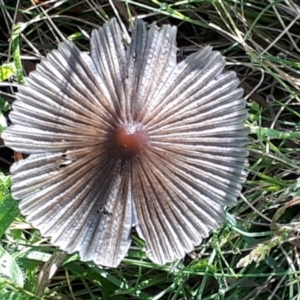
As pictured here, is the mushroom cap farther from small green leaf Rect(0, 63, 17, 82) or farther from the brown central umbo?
small green leaf Rect(0, 63, 17, 82)

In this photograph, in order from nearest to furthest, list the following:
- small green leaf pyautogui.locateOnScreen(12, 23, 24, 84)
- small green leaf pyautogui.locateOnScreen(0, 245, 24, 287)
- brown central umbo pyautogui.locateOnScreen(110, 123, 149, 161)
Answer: brown central umbo pyautogui.locateOnScreen(110, 123, 149, 161) → small green leaf pyautogui.locateOnScreen(0, 245, 24, 287) → small green leaf pyautogui.locateOnScreen(12, 23, 24, 84)

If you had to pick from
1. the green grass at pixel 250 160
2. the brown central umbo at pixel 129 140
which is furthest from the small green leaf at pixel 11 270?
the brown central umbo at pixel 129 140

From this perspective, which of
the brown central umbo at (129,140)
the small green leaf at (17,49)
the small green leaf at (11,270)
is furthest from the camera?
the small green leaf at (17,49)

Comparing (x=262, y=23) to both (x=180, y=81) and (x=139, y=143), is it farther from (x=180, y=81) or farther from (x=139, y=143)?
(x=139, y=143)

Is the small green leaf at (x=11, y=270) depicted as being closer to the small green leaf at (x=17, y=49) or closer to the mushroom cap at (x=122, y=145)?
the mushroom cap at (x=122, y=145)

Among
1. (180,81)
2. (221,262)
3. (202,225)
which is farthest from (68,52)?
(221,262)

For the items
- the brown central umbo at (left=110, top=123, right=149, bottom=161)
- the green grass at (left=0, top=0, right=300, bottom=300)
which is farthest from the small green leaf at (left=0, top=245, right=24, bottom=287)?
the brown central umbo at (left=110, top=123, right=149, bottom=161)

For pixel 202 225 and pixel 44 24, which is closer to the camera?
pixel 202 225
